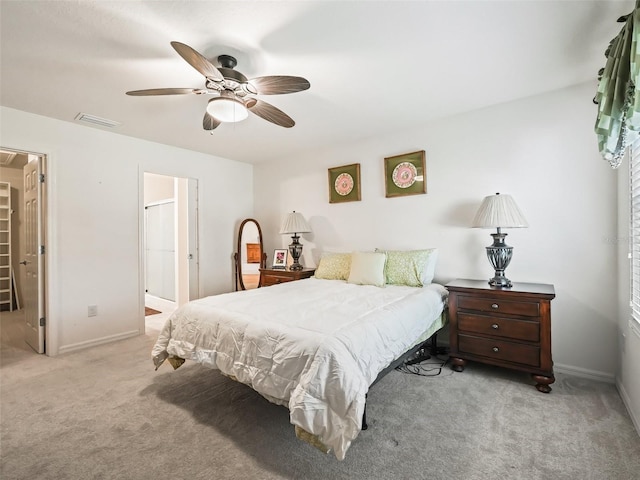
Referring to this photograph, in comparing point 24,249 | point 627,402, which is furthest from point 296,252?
point 24,249

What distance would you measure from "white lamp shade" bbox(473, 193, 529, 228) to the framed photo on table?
2.61m

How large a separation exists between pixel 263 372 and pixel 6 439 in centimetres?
155

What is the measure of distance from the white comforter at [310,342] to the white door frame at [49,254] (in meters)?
1.65

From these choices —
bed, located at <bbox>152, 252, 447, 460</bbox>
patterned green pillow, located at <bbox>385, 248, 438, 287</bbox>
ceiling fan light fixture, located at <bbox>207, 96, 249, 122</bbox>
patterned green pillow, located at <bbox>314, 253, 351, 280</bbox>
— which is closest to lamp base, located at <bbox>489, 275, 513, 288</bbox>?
bed, located at <bbox>152, 252, 447, 460</bbox>

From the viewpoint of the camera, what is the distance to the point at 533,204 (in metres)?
2.72

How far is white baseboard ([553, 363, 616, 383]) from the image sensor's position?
2.39 m

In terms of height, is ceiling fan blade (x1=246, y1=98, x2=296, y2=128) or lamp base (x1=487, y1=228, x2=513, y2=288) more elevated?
ceiling fan blade (x1=246, y1=98, x2=296, y2=128)

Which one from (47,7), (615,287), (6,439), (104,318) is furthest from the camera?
(104,318)

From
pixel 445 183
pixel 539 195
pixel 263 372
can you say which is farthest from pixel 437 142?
pixel 263 372

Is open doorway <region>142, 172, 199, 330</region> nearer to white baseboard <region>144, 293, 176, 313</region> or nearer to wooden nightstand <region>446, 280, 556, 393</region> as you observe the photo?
white baseboard <region>144, 293, 176, 313</region>

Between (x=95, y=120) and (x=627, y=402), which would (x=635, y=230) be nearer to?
(x=627, y=402)

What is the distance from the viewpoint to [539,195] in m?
2.69

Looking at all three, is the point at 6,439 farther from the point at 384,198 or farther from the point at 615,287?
the point at 615,287

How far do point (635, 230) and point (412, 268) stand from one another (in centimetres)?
157
